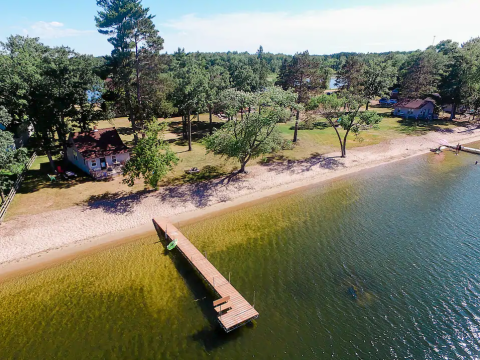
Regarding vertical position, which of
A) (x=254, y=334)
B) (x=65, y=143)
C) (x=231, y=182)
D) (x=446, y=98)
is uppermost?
(x=446, y=98)

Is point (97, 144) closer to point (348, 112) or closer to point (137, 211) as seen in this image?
point (137, 211)

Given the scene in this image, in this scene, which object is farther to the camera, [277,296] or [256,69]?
[256,69]

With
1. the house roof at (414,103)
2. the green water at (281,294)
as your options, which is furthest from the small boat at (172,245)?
the house roof at (414,103)

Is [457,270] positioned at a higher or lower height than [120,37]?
lower

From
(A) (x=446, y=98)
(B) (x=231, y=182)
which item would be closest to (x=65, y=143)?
(B) (x=231, y=182)

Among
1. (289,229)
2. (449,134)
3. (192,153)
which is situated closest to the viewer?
(289,229)

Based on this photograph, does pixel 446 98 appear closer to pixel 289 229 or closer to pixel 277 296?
pixel 289 229

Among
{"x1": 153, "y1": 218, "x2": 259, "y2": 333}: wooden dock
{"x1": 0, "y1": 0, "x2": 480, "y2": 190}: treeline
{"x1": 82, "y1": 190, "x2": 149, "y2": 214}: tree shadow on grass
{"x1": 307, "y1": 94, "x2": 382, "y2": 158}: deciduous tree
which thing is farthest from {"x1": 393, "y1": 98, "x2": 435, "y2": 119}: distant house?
{"x1": 153, "y1": 218, "x2": 259, "y2": 333}: wooden dock
